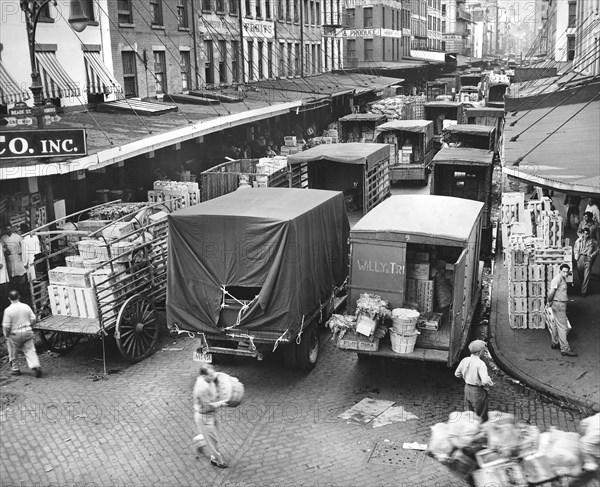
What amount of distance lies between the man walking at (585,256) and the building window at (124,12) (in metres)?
19.4

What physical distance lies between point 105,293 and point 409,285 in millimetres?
5708

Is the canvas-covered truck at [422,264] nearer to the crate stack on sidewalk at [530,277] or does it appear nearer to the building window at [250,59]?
the crate stack on sidewalk at [530,277]

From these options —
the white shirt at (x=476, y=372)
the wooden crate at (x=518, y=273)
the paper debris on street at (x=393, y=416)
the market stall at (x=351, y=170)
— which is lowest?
the paper debris on street at (x=393, y=416)

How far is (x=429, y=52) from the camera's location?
279 ft

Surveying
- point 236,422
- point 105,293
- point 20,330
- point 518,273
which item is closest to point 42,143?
point 105,293

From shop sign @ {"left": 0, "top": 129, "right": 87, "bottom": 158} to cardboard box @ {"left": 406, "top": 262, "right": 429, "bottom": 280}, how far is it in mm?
7515

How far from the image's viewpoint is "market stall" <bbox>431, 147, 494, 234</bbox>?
22.0m

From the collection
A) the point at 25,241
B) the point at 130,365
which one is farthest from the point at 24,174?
the point at 130,365

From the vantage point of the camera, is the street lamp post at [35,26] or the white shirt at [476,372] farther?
the street lamp post at [35,26]

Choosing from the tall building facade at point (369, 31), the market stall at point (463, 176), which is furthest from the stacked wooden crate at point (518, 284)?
the tall building facade at point (369, 31)

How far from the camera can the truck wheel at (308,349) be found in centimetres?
1198

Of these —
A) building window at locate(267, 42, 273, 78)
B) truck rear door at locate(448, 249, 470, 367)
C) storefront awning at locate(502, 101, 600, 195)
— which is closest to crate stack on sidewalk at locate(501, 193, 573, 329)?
storefront awning at locate(502, 101, 600, 195)

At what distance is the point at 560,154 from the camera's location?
16.7 metres

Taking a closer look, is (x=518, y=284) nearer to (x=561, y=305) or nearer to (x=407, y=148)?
(x=561, y=305)
